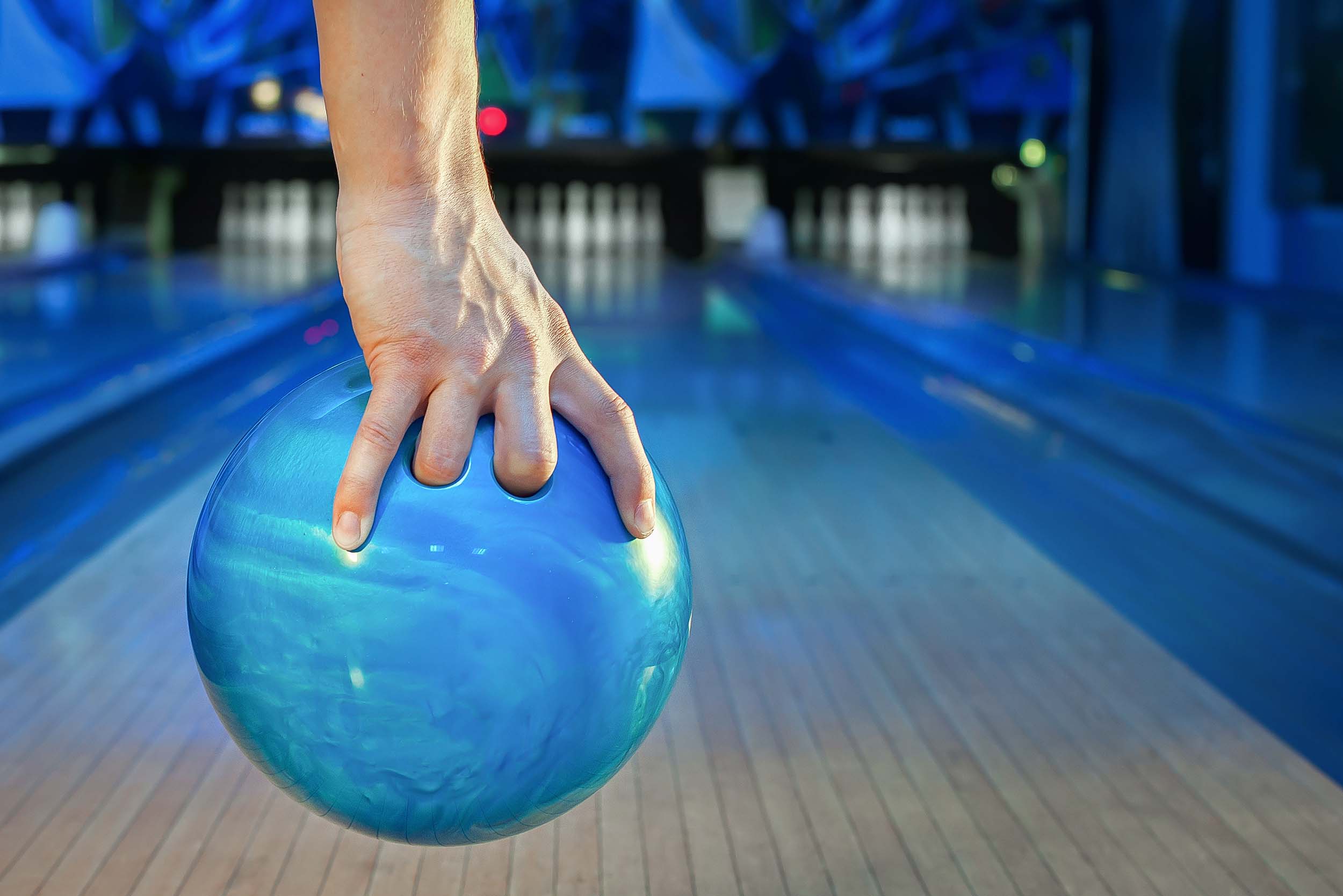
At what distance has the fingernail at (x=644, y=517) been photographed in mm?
860

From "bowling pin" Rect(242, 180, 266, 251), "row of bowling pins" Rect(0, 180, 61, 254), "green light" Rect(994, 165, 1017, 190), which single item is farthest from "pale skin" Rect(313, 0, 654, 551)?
"bowling pin" Rect(242, 180, 266, 251)

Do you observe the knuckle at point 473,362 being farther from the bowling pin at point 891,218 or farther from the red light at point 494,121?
the bowling pin at point 891,218

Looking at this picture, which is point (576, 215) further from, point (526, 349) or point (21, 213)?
point (526, 349)

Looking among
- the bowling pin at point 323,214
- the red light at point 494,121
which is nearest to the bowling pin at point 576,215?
the red light at point 494,121

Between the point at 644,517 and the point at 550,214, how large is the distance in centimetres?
850

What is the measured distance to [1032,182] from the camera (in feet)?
26.3

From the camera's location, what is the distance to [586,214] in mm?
9211

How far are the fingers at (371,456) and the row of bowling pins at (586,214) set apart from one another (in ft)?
27.4

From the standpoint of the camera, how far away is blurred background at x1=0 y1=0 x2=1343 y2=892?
2445mm

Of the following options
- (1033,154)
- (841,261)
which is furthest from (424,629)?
(1033,154)

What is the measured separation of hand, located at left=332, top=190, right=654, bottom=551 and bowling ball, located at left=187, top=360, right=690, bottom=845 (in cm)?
2

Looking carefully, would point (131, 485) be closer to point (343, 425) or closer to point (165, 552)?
point (165, 552)

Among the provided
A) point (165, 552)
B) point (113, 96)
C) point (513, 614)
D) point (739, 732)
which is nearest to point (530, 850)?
point (739, 732)

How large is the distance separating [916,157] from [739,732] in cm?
751
